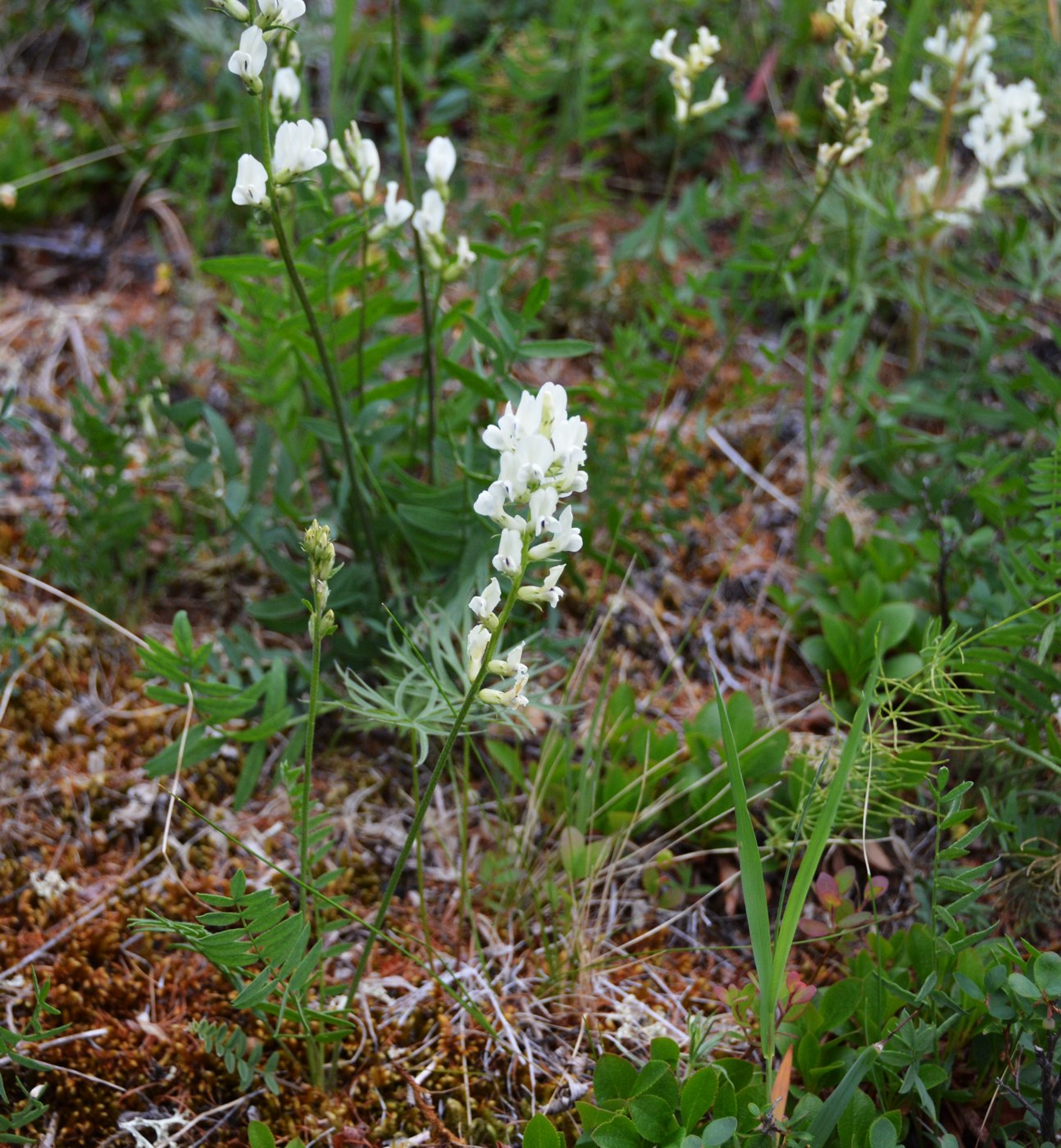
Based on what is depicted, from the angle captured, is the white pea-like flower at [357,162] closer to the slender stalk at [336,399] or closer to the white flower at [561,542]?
the slender stalk at [336,399]

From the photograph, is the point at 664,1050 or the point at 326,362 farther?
the point at 326,362

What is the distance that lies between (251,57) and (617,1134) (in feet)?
5.51

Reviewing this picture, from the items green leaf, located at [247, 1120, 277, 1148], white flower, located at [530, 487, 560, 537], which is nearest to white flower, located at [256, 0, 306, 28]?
white flower, located at [530, 487, 560, 537]

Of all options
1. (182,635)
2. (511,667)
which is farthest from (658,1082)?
(182,635)

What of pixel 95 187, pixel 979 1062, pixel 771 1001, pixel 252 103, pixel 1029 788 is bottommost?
pixel 979 1062

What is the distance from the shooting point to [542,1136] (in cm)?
153

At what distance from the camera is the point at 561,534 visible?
1390mm

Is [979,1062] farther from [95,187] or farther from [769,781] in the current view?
[95,187]

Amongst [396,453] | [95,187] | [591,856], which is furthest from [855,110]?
[95,187]

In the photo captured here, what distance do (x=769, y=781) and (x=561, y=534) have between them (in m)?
1.01

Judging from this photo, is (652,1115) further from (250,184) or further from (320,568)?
(250,184)

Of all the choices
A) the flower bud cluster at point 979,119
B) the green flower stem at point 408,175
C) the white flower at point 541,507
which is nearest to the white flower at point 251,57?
the green flower stem at point 408,175

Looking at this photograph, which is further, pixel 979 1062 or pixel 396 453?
pixel 396 453

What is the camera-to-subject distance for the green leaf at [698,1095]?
1516mm
